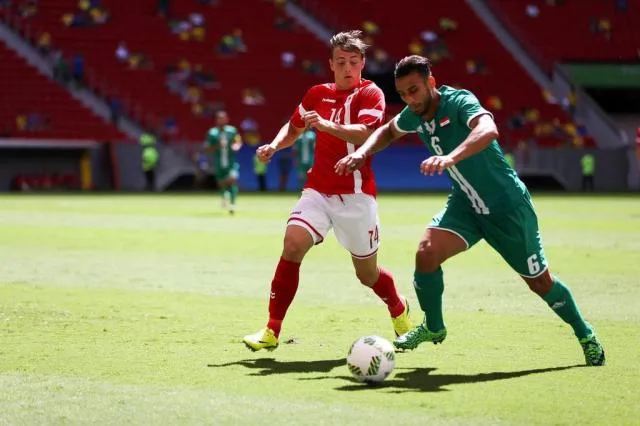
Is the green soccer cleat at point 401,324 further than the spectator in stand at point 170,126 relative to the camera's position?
No

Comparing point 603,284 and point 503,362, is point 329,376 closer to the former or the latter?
point 503,362

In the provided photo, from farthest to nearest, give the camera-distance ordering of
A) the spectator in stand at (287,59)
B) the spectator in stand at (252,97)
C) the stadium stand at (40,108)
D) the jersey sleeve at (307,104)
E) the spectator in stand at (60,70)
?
the spectator in stand at (287,59) → the spectator in stand at (252,97) → the spectator in stand at (60,70) → the stadium stand at (40,108) → the jersey sleeve at (307,104)

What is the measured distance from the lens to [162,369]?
7770 mm

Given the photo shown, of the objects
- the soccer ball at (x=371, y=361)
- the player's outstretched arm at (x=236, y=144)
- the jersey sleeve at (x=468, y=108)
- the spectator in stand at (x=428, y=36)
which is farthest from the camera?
the spectator in stand at (x=428, y=36)

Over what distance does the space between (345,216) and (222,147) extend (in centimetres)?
2033

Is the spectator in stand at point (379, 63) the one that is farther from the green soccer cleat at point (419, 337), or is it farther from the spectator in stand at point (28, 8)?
the green soccer cleat at point (419, 337)

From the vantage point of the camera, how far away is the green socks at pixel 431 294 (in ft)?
26.7

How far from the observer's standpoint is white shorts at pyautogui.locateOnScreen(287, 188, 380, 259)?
8.76 meters

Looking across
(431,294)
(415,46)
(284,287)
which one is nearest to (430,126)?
(431,294)

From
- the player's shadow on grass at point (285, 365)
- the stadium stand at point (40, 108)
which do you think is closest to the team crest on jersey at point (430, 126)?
the player's shadow on grass at point (285, 365)

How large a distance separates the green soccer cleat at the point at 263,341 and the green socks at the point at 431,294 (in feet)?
3.64

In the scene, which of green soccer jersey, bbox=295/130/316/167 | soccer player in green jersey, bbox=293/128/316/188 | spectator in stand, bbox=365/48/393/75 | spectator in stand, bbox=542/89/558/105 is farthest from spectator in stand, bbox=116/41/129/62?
spectator in stand, bbox=542/89/558/105

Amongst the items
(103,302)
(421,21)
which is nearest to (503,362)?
(103,302)

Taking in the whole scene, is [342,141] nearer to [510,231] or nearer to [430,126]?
[430,126]
